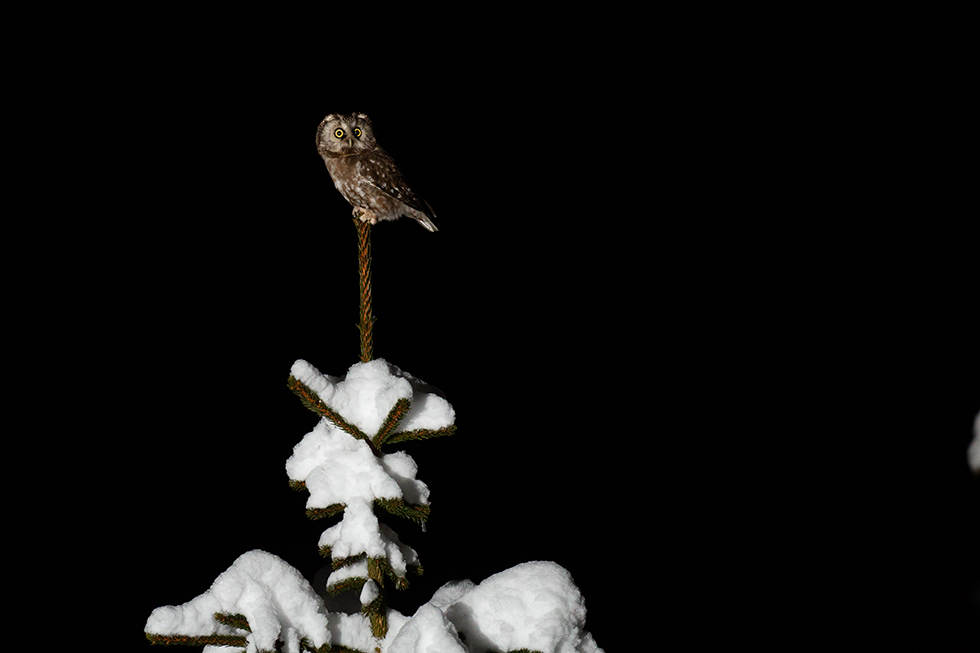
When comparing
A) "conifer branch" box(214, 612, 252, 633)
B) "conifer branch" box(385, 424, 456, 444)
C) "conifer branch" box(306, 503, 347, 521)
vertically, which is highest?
"conifer branch" box(385, 424, 456, 444)

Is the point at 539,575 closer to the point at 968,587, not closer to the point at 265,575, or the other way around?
the point at 265,575

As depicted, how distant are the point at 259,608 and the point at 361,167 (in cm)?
115

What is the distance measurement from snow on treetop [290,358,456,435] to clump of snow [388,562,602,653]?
0.42 metres

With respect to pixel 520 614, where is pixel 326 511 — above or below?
above

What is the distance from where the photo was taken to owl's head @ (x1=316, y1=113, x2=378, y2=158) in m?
2.45

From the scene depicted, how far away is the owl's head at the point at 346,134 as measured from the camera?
8.02ft

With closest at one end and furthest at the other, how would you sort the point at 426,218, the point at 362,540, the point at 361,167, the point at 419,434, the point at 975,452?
the point at 975,452 < the point at 362,540 < the point at 419,434 < the point at 361,167 < the point at 426,218

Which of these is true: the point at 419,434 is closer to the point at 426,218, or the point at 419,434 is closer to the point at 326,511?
the point at 326,511

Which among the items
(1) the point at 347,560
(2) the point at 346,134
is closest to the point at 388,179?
(2) the point at 346,134

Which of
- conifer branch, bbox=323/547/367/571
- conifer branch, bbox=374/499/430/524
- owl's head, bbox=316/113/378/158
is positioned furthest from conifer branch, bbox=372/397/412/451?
owl's head, bbox=316/113/378/158

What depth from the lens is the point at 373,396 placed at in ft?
7.22

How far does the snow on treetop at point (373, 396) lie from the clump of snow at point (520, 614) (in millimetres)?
416

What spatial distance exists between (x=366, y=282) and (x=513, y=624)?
0.89 meters

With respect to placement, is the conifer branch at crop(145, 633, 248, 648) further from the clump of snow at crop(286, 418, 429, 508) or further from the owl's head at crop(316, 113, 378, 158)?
the owl's head at crop(316, 113, 378, 158)
